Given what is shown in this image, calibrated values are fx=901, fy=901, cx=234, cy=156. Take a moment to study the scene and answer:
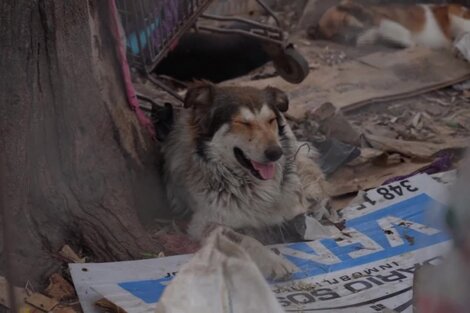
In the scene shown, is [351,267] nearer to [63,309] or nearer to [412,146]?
[63,309]

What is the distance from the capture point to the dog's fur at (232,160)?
4109mm

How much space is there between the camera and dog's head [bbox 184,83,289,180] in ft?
13.4

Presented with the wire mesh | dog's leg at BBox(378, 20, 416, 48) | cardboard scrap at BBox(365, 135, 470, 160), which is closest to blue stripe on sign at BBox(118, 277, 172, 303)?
the wire mesh

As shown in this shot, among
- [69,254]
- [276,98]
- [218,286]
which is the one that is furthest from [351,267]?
[218,286]

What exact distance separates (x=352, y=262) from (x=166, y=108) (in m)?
1.29

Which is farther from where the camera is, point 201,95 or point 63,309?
point 201,95

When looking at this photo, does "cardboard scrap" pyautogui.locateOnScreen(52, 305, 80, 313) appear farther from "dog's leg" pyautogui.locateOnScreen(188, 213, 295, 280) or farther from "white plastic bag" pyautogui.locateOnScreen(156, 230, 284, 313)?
"white plastic bag" pyautogui.locateOnScreen(156, 230, 284, 313)

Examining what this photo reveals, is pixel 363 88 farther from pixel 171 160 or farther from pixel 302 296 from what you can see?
pixel 302 296

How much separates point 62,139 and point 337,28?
4.73m

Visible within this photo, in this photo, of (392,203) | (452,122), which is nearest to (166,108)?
(392,203)

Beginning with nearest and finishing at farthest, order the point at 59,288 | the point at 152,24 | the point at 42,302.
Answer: the point at 42,302 → the point at 59,288 → the point at 152,24

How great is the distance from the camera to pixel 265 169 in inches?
165

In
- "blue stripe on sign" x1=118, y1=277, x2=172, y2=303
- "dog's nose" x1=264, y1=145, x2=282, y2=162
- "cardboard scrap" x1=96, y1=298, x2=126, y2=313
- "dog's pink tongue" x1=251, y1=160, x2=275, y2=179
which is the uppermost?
"dog's nose" x1=264, y1=145, x2=282, y2=162

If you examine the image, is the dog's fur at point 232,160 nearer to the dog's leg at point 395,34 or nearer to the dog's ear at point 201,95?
the dog's ear at point 201,95
